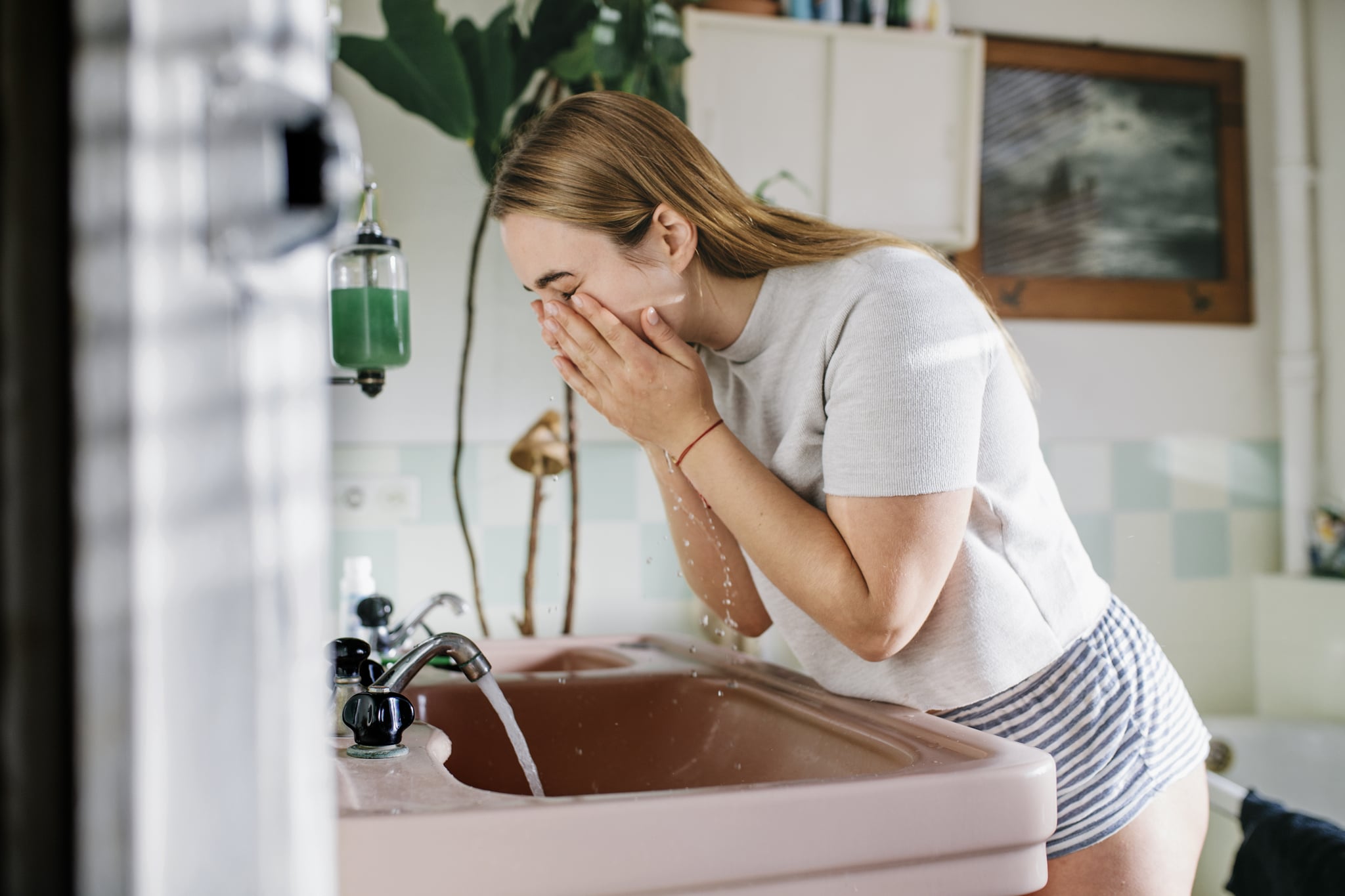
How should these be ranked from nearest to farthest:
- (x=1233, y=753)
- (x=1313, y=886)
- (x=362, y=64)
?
(x=1313, y=886), (x=362, y=64), (x=1233, y=753)

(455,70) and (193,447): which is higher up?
(455,70)

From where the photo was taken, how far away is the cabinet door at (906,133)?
6.38 feet

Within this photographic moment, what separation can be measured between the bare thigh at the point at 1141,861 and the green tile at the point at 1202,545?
159 cm

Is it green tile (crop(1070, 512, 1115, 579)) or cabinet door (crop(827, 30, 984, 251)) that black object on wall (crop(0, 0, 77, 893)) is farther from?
green tile (crop(1070, 512, 1115, 579))

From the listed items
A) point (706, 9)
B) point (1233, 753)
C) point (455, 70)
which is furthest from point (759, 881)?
point (1233, 753)

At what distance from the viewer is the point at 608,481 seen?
76.2 inches

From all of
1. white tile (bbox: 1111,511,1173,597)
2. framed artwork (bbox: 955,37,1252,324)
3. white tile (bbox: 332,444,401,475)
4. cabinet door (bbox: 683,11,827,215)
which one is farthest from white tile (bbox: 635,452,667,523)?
white tile (bbox: 1111,511,1173,597)

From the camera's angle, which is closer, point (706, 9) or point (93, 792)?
point (93, 792)

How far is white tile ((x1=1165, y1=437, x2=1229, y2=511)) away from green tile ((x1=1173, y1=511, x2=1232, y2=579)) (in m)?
0.02

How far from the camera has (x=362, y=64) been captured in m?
1.54

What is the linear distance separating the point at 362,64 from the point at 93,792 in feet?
5.08

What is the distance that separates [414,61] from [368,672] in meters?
1.09

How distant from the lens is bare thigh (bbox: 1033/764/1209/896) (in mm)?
756

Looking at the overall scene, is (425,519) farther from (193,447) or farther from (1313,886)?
(193,447)
